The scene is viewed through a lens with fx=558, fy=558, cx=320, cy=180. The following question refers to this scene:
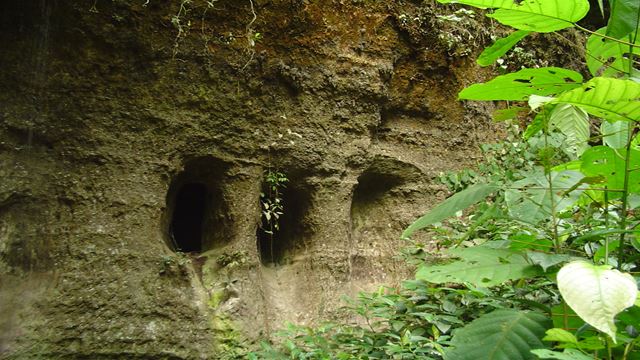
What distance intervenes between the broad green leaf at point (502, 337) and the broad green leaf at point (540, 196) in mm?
204

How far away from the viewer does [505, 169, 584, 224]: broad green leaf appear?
1041mm

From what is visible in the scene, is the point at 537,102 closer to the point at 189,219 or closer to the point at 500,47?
the point at 500,47

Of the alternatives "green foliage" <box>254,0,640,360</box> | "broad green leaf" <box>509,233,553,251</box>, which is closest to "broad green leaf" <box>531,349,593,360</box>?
"green foliage" <box>254,0,640,360</box>

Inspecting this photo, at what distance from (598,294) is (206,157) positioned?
308cm

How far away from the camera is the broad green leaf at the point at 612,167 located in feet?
3.17

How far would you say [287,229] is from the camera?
4074 millimetres

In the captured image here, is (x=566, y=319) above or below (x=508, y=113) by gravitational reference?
below

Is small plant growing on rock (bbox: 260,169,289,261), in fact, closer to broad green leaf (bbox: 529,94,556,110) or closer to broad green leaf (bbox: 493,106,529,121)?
broad green leaf (bbox: 493,106,529,121)

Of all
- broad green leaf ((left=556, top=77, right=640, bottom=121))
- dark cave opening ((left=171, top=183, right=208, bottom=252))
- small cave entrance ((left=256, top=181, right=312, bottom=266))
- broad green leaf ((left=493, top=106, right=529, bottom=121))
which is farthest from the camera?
dark cave opening ((left=171, top=183, right=208, bottom=252))

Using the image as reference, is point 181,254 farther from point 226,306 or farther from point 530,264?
point 530,264

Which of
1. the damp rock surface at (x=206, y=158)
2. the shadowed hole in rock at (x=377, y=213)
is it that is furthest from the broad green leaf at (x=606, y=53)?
the shadowed hole in rock at (x=377, y=213)

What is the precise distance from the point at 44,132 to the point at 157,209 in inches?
30.2

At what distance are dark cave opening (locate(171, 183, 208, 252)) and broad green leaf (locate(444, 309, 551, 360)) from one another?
3.47 metres

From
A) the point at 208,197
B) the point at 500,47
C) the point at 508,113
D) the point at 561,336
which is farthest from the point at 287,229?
the point at 561,336
